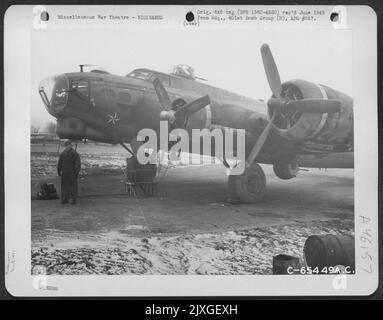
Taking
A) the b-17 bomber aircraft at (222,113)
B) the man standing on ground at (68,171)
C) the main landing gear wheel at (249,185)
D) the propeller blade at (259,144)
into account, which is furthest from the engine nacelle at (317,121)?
the man standing on ground at (68,171)

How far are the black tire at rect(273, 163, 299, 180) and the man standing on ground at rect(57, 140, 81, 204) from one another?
4.34 feet

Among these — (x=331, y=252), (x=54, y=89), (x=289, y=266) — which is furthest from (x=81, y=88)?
(x=331, y=252)

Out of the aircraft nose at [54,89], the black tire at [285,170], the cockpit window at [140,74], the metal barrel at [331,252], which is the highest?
the cockpit window at [140,74]

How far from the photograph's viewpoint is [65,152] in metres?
2.51

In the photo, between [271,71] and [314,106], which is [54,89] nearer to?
[271,71]

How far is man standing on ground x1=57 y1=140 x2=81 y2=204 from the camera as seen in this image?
251 centimetres

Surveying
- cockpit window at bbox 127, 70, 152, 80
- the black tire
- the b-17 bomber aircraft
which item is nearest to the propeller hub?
the b-17 bomber aircraft

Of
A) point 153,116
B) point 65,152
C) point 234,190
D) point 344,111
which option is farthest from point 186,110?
point 344,111

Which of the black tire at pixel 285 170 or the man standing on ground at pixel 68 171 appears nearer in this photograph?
the man standing on ground at pixel 68 171

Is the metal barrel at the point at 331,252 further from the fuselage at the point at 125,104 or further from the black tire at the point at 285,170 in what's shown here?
the fuselage at the point at 125,104

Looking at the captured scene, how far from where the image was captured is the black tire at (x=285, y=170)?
263 centimetres

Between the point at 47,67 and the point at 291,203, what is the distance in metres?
1.83

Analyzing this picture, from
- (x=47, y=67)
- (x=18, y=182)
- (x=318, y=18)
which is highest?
(x=318, y=18)
